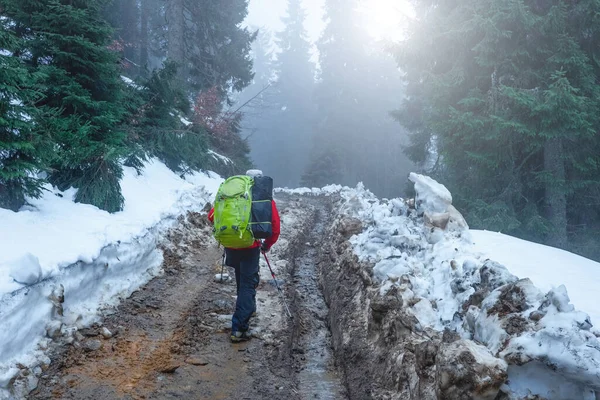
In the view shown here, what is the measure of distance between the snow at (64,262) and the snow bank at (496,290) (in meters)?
3.70

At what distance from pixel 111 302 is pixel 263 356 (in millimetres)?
2142

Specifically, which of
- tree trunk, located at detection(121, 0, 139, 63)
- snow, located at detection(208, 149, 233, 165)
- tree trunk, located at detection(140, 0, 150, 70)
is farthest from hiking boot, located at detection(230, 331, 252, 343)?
tree trunk, located at detection(140, 0, 150, 70)

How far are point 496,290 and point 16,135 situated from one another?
5675mm

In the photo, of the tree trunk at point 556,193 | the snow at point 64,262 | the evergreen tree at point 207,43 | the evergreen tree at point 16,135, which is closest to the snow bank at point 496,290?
the snow at point 64,262

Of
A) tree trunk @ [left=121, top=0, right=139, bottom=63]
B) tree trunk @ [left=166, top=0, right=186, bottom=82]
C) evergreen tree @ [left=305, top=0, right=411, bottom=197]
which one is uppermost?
evergreen tree @ [left=305, top=0, right=411, bottom=197]

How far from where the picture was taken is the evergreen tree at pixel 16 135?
4.58 metres

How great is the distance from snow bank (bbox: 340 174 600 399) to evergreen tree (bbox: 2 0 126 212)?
504 cm

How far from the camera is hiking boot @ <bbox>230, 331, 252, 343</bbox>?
5086 millimetres

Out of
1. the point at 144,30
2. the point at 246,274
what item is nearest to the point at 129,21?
the point at 144,30

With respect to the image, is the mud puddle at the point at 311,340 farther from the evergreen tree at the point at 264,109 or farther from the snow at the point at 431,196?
the evergreen tree at the point at 264,109

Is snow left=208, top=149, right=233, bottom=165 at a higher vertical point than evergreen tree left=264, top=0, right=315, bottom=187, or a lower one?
lower

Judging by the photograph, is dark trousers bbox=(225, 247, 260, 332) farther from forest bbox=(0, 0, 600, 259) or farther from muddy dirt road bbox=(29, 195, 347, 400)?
forest bbox=(0, 0, 600, 259)

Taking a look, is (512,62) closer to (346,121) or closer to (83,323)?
(83,323)

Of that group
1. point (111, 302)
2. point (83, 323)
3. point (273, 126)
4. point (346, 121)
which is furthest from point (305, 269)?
point (273, 126)
